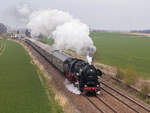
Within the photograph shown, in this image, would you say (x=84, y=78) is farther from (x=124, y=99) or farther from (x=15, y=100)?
(x=15, y=100)

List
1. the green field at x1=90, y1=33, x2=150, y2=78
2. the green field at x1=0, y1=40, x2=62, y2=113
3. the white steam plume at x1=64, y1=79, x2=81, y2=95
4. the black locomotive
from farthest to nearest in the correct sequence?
the green field at x1=90, y1=33, x2=150, y2=78
the white steam plume at x1=64, y1=79, x2=81, y2=95
the black locomotive
the green field at x1=0, y1=40, x2=62, y2=113

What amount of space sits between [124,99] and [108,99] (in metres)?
1.63

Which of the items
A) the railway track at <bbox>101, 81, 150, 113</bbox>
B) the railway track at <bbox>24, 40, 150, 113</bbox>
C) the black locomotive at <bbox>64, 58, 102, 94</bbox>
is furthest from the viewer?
the black locomotive at <bbox>64, 58, 102, 94</bbox>

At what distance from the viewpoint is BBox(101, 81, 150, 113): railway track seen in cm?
1970

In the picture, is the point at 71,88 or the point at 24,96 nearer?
the point at 24,96

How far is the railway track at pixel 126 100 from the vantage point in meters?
19.7

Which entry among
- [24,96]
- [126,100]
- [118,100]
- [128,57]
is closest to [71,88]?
[118,100]

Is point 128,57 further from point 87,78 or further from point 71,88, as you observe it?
point 87,78

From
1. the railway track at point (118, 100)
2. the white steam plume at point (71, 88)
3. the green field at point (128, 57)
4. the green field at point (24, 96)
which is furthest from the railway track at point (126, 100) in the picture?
the green field at point (24, 96)

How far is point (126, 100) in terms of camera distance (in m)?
22.5

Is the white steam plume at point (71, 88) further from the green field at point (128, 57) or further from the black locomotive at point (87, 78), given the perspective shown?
the green field at point (128, 57)

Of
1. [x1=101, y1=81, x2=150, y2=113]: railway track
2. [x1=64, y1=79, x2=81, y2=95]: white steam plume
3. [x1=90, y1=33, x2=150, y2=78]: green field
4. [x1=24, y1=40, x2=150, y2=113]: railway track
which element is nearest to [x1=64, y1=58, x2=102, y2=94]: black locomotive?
[x1=64, y1=79, x2=81, y2=95]: white steam plume

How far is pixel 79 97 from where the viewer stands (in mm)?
23188

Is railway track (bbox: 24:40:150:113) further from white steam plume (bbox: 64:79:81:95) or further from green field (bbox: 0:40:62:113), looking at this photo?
green field (bbox: 0:40:62:113)
